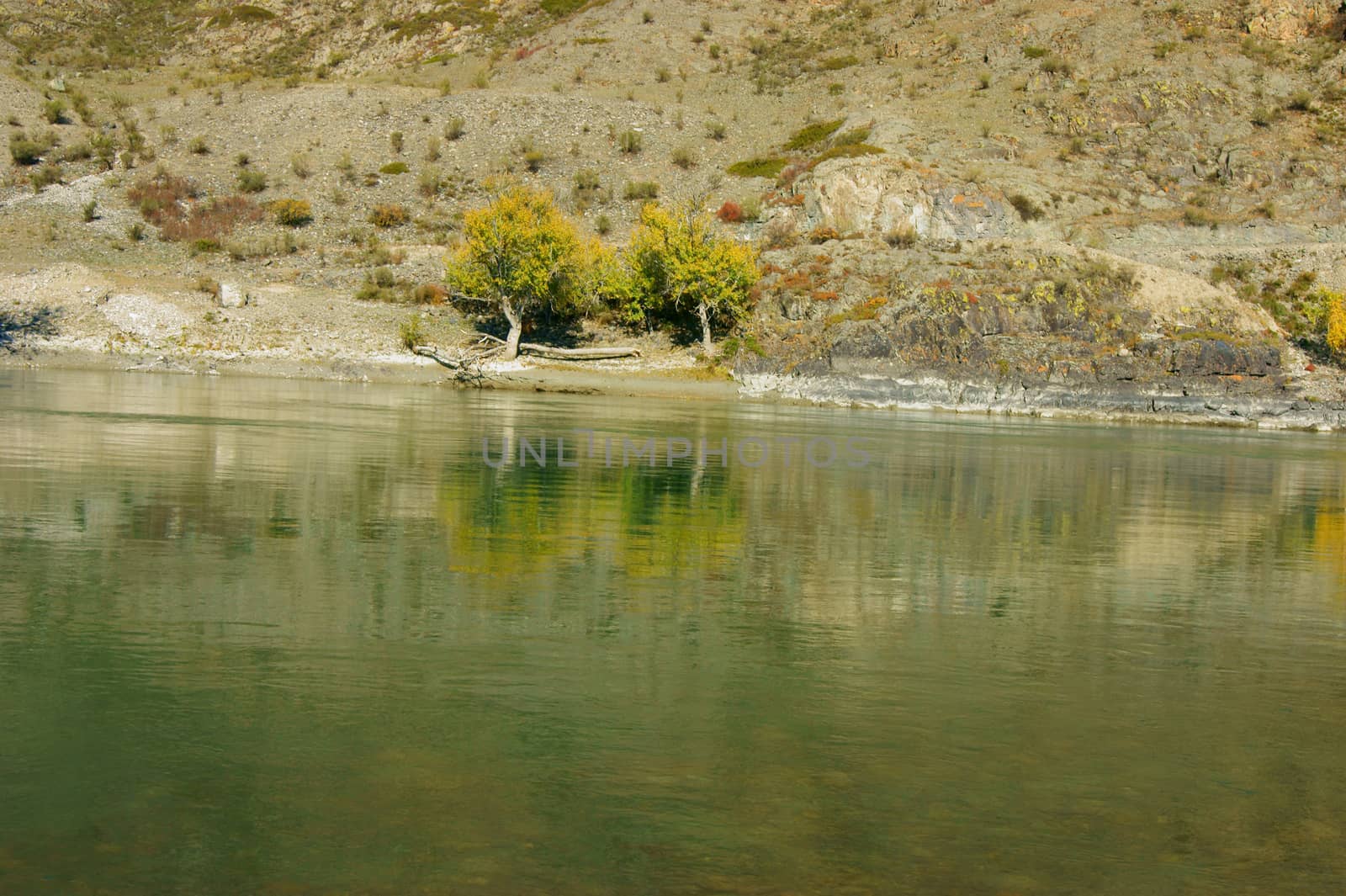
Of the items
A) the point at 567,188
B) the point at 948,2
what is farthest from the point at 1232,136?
the point at 567,188

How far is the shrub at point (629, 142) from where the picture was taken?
8738cm

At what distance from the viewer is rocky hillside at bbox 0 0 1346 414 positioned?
58.7m

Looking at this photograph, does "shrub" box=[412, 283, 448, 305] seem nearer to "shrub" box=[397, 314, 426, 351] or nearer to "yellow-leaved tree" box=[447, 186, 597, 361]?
"yellow-leaved tree" box=[447, 186, 597, 361]

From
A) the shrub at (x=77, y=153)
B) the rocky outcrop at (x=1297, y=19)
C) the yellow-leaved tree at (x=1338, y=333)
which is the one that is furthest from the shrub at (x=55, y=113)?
the rocky outcrop at (x=1297, y=19)

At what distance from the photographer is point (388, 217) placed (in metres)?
77.5

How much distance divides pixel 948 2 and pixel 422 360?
7232 cm

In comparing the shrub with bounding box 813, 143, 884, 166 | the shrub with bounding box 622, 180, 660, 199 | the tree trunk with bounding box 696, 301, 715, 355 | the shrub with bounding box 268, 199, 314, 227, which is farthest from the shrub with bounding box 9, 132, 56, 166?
the shrub with bounding box 813, 143, 884, 166

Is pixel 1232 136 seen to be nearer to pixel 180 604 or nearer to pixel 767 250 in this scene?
pixel 767 250

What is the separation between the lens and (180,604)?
10.3 m

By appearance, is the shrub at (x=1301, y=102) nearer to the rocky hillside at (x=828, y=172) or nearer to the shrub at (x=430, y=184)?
the rocky hillside at (x=828, y=172)

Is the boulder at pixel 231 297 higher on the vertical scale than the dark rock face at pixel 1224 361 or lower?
higher

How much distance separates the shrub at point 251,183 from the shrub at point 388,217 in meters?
9.67

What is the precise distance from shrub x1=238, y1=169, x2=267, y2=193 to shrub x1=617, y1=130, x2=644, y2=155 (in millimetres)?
25589

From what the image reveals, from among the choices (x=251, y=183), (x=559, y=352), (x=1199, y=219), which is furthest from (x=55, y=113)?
(x=1199, y=219)
